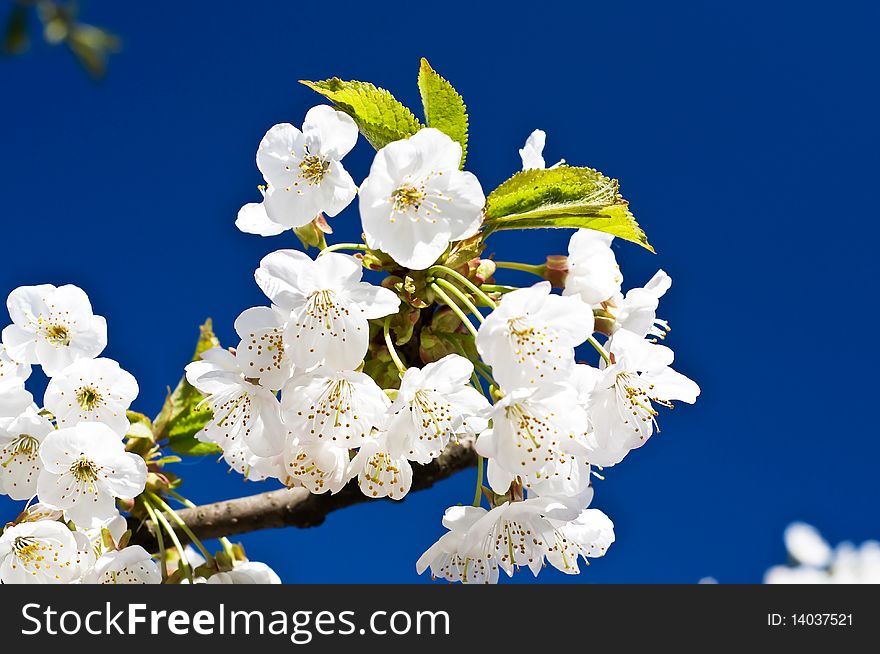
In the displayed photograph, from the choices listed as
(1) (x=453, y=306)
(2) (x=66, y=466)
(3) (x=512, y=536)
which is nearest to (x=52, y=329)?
(2) (x=66, y=466)

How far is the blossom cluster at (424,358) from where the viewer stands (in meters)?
1.66

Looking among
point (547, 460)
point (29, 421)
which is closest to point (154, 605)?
point (29, 421)

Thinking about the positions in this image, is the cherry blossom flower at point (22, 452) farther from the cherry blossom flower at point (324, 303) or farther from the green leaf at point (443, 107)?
the green leaf at point (443, 107)

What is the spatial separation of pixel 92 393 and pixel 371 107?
105 centimetres

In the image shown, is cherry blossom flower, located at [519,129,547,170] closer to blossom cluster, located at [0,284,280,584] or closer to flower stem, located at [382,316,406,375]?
flower stem, located at [382,316,406,375]

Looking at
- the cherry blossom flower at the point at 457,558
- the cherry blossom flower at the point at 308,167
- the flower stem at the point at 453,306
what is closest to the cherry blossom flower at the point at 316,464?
the cherry blossom flower at the point at 457,558

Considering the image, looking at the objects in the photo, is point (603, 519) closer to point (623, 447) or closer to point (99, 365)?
point (623, 447)

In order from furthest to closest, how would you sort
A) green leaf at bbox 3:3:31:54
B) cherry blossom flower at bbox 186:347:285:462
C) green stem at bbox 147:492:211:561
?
green stem at bbox 147:492:211:561 < cherry blossom flower at bbox 186:347:285:462 < green leaf at bbox 3:3:31:54

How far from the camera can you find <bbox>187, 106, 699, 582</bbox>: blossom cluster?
1.66 metres

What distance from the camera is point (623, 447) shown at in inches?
69.2

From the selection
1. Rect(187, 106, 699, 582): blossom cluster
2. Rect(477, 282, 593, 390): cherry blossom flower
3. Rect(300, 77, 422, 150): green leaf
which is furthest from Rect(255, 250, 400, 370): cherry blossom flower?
Rect(300, 77, 422, 150): green leaf

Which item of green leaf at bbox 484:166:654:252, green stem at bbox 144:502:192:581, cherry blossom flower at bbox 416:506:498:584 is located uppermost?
green leaf at bbox 484:166:654:252

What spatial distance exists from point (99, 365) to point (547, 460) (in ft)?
4.02

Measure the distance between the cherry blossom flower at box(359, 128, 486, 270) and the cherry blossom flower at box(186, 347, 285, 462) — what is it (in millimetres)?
422
